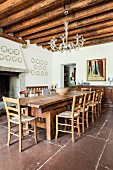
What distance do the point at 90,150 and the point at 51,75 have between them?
5.69 m

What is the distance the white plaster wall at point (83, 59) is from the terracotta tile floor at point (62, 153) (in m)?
4.07

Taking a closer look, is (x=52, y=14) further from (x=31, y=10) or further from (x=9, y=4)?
(x=9, y=4)

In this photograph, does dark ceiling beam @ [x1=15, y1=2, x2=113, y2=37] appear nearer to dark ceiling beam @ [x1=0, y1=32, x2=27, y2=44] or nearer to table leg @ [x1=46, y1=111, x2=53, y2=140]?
dark ceiling beam @ [x1=0, y1=32, x2=27, y2=44]

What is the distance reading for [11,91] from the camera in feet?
18.3

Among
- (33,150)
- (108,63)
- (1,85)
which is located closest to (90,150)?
(33,150)

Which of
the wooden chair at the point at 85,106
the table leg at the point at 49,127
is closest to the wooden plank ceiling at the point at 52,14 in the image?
the wooden chair at the point at 85,106

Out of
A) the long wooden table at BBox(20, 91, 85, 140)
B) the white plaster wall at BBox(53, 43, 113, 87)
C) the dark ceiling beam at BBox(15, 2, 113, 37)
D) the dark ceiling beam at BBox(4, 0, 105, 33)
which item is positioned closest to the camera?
the long wooden table at BBox(20, 91, 85, 140)

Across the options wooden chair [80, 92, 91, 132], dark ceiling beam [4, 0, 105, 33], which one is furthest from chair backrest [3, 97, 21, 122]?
dark ceiling beam [4, 0, 105, 33]

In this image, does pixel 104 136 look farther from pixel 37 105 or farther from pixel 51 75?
pixel 51 75

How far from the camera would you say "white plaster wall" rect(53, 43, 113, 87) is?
5.92 meters

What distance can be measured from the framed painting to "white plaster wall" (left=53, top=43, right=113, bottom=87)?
17cm

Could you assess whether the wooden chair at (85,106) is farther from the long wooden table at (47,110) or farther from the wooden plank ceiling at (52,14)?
the wooden plank ceiling at (52,14)

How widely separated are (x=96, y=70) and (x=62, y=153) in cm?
495

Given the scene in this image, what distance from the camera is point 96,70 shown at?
6.17 m
